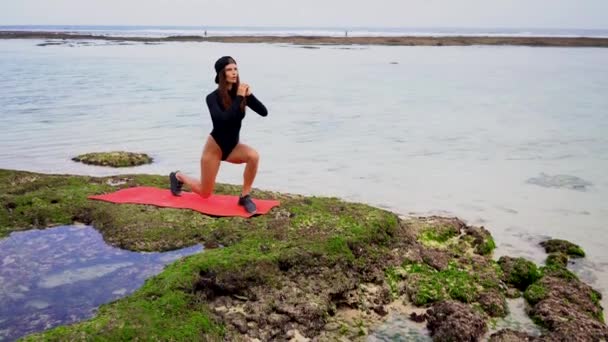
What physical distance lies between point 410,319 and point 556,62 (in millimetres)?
47098

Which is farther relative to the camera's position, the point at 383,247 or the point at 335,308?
the point at 383,247

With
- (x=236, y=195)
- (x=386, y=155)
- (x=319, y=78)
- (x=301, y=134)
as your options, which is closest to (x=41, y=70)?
(x=319, y=78)

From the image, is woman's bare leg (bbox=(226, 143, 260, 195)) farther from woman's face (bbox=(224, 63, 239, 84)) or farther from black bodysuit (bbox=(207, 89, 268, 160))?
woman's face (bbox=(224, 63, 239, 84))

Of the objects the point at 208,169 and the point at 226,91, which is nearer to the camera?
the point at 226,91

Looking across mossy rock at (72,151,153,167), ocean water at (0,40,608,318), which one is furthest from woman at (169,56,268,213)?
mossy rock at (72,151,153,167)

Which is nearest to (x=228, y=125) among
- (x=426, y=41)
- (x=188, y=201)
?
(x=188, y=201)

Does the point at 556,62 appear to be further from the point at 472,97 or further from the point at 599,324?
the point at 599,324

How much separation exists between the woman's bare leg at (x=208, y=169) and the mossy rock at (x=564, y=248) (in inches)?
207

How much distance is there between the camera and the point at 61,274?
6.78 m

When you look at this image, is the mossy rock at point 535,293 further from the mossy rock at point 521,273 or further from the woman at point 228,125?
the woman at point 228,125

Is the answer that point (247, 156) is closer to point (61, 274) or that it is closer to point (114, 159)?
point (61, 274)

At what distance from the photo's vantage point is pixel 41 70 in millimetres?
37906

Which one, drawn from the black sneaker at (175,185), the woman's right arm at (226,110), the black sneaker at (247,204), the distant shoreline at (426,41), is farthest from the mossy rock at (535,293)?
the distant shoreline at (426,41)

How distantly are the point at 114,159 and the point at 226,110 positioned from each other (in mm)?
6703
